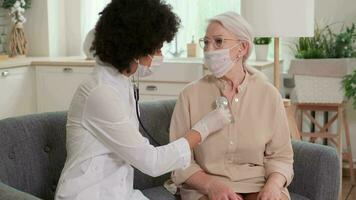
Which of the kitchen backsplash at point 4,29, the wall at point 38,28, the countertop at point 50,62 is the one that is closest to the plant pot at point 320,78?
the countertop at point 50,62

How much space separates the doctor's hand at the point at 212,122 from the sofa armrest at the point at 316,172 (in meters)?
0.45

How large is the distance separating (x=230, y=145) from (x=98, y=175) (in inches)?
23.2

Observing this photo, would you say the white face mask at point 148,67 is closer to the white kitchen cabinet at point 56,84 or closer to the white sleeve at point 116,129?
the white sleeve at point 116,129

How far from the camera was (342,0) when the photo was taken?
12.4 ft

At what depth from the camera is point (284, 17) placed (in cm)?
250

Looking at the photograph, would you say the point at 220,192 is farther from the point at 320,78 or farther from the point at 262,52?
the point at 262,52

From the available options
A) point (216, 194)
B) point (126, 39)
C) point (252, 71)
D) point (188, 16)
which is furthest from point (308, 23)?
point (188, 16)

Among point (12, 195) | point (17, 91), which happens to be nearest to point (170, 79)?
point (17, 91)

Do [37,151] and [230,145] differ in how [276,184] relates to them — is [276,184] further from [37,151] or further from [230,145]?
[37,151]

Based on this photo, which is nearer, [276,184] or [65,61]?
[276,184]

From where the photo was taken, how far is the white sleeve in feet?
4.83

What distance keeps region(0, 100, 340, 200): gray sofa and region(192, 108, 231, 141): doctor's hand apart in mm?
426

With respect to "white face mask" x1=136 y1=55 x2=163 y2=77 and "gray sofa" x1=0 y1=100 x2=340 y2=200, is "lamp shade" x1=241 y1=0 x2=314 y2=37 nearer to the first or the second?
"gray sofa" x1=0 y1=100 x2=340 y2=200

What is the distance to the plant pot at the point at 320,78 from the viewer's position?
339cm
